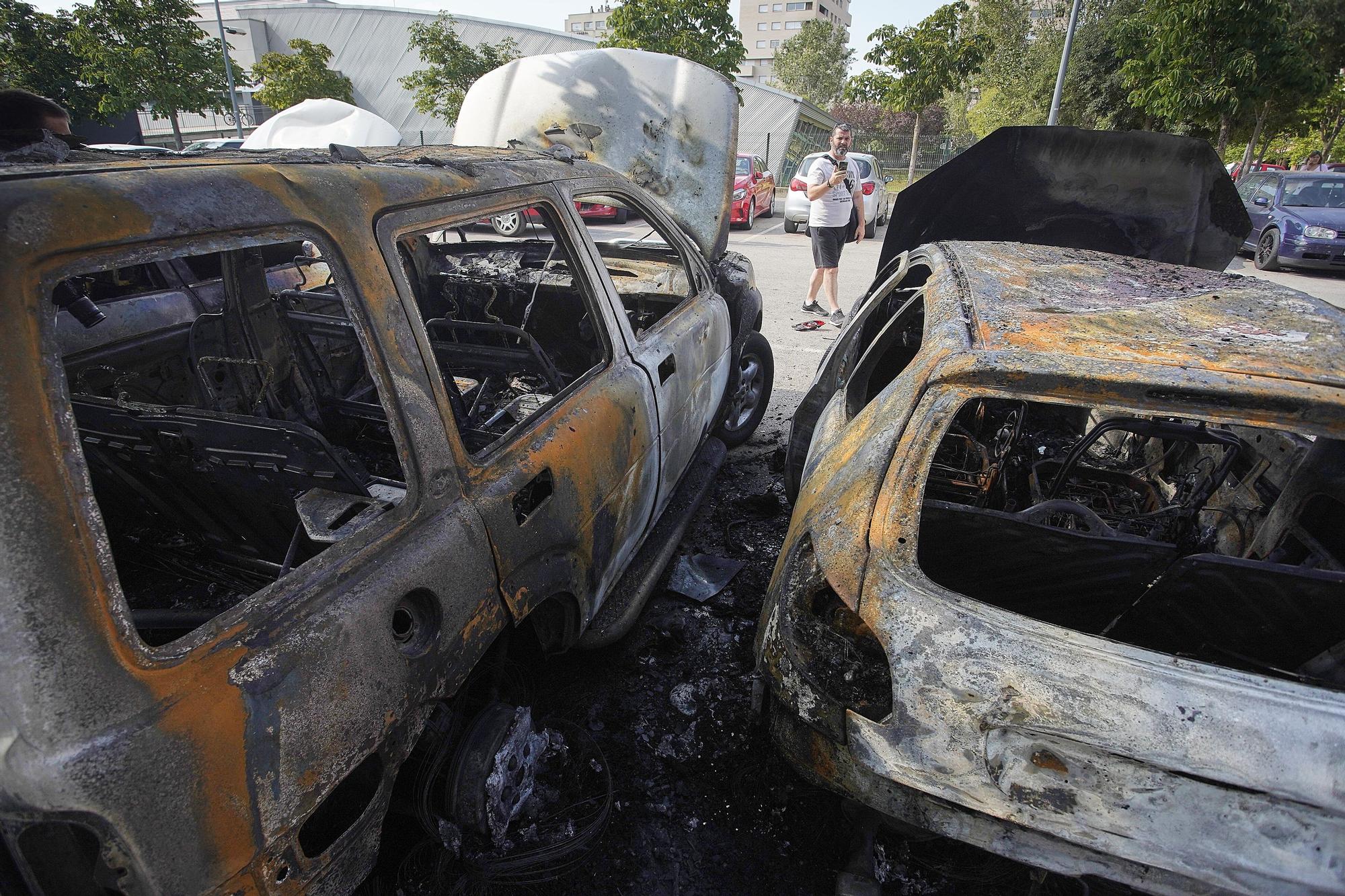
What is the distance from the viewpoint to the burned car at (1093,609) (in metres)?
1.30

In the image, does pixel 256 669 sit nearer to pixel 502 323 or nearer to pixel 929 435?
pixel 929 435

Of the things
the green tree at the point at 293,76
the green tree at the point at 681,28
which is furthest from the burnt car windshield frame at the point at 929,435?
the green tree at the point at 293,76

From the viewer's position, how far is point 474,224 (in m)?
2.01

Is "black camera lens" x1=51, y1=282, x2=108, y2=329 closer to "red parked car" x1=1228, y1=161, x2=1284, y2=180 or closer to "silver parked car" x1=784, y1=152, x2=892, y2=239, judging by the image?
"silver parked car" x1=784, y1=152, x2=892, y2=239

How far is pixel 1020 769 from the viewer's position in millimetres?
1392

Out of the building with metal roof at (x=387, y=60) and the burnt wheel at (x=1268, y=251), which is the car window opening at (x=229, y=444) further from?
the building with metal roof at (x=387, y=60)

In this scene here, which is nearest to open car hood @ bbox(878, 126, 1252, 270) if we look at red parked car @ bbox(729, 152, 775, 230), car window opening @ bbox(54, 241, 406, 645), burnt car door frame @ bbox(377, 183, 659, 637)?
burnt car door frame @ bbox(377, 183, 659, 637)

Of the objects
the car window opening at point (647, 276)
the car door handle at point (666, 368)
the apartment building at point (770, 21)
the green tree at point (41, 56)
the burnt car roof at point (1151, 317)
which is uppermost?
the apartment building at point (770, 21)

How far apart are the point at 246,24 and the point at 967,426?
44.6 m

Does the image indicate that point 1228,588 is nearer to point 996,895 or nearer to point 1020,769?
point 1020,769

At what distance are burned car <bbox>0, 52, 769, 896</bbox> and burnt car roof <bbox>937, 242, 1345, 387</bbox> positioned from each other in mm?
1222

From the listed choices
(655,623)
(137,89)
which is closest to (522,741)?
(655,623)

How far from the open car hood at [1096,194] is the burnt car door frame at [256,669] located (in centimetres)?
379

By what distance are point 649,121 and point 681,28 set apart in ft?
47.4
